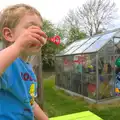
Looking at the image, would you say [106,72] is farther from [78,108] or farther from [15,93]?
[15,93]

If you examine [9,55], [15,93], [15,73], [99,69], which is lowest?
[99,69]

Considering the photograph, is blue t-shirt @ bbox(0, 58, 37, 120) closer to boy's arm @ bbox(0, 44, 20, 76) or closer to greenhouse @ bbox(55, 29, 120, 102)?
boy's arm @ bbox(0, 44, 20, 76)

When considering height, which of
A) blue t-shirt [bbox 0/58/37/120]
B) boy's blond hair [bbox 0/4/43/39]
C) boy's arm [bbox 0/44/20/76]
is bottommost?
blue t-shirt [bbox 0/58/37/120]

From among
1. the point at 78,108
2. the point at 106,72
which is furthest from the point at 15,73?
the point at 106,72

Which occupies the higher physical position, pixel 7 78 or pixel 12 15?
pixel 12 15

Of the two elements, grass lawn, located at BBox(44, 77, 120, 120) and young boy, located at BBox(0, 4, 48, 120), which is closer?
young boy, located at BBox(0, 4, 48, 120)

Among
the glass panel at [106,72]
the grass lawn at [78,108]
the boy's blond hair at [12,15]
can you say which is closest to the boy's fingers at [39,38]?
the boy's blond hair at [12,15]

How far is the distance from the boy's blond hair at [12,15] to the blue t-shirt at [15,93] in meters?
0.21

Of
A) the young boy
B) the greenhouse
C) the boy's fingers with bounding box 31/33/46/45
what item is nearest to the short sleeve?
the young boy

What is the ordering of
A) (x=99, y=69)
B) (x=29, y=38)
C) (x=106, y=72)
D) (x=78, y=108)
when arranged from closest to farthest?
1. (x=29, y=38)
2. (x=78, y=108)
3. (x=99, y=69)
4. (x=106, y=72)

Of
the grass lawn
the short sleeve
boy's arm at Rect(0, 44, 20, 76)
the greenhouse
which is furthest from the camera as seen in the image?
the greenhouse

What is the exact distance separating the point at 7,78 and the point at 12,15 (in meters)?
0.34

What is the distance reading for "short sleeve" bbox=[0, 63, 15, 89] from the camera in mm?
1093

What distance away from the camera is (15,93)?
116 centimetres
